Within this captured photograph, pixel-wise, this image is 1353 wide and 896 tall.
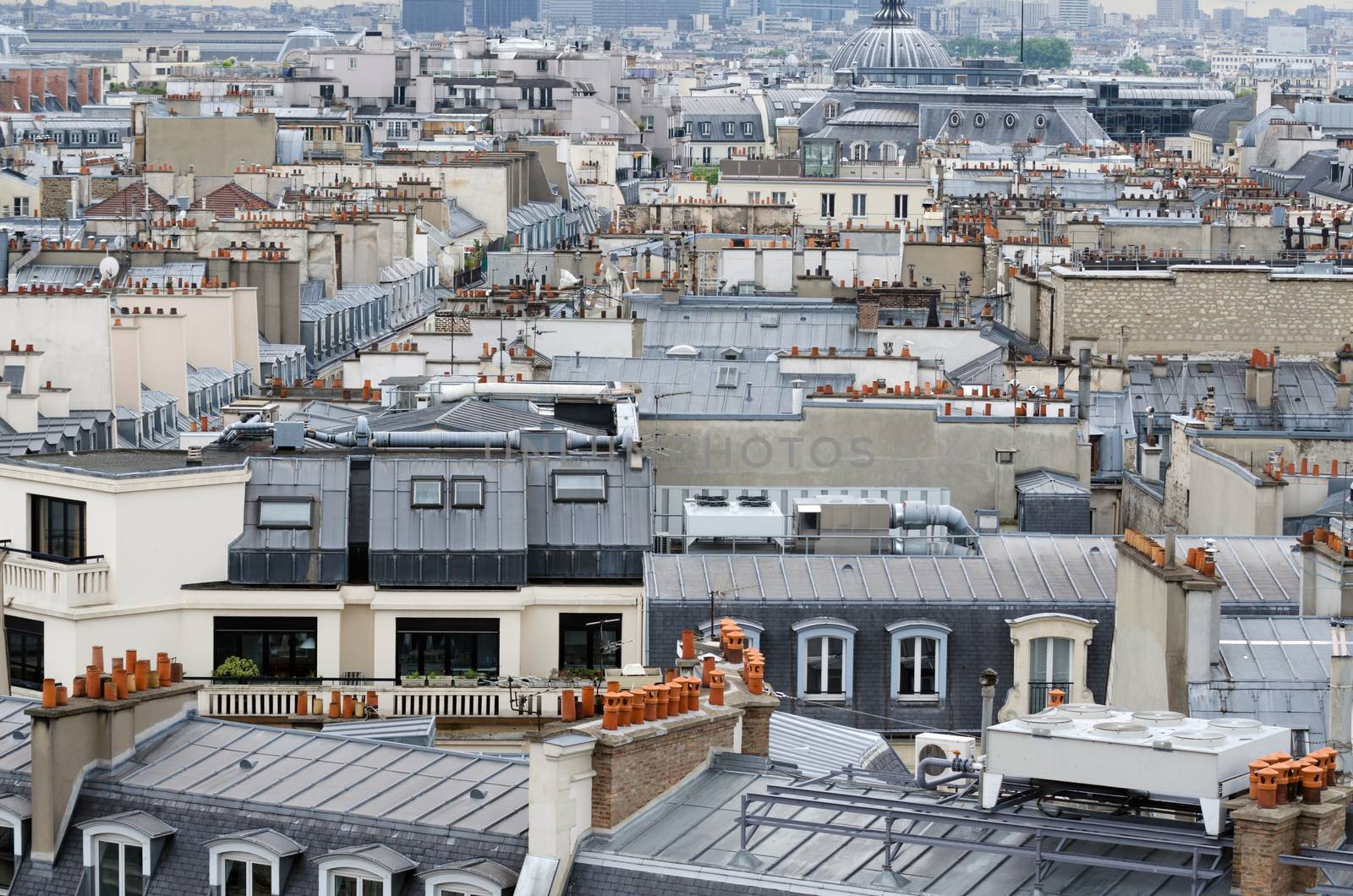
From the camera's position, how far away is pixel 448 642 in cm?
3225

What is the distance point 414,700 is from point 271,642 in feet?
6.71

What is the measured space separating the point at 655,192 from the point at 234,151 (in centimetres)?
1643

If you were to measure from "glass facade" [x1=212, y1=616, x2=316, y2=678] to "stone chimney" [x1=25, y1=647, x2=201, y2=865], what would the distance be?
7.21m

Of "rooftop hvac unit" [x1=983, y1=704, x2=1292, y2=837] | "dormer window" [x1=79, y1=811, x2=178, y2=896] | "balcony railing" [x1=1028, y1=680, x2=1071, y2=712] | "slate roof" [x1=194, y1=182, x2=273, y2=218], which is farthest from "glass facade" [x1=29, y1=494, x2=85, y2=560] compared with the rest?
"slate roof" [x1=194, y1=182, x2=273, y2=218]

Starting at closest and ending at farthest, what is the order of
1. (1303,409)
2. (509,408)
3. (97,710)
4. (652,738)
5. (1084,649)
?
(652,738), (97,710), (1084,649), (509,408), (1303,409)

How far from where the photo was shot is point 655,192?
108 meters

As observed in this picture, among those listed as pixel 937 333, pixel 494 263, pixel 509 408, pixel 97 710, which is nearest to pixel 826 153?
pixel 494 263

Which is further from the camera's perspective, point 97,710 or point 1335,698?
point 1335,698

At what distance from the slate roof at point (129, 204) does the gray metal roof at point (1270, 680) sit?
160 feet

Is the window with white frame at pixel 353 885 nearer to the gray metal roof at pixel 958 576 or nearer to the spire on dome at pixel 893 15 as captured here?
the gray metal roof at pixel 958 576

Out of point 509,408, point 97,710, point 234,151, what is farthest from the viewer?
point 234,151

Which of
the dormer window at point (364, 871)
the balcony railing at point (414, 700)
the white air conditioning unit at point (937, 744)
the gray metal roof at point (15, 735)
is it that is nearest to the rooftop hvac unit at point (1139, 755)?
the dormer window at point (364, 871)

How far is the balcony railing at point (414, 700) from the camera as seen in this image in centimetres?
3041

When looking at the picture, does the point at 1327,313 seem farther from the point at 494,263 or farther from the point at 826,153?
the point at 826,153
